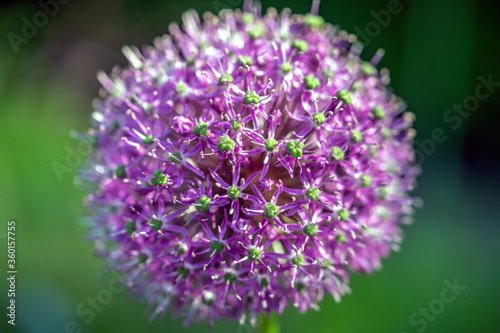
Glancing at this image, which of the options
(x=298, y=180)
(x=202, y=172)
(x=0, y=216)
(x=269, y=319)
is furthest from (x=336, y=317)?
(x=0, y=216)

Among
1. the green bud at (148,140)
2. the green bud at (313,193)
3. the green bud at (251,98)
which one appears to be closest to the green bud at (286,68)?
the green bud at (251,98)

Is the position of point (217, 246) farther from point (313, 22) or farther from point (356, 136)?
point (313, 22)


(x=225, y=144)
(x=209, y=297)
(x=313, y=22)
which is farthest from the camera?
(x=313, y=22)

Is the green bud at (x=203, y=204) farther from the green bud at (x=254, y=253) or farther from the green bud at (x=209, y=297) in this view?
the green bud at (x=209, y=297)

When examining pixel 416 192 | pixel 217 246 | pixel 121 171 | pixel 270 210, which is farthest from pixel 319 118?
pixel 416 192

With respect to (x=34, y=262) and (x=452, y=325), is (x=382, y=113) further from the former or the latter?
(x=34, y=262)

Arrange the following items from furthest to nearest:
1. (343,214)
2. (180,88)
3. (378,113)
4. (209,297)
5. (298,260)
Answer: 1. (378,113)
2. (209,297)
3. (180,88)
4. (343,214)
5. (298,260)
